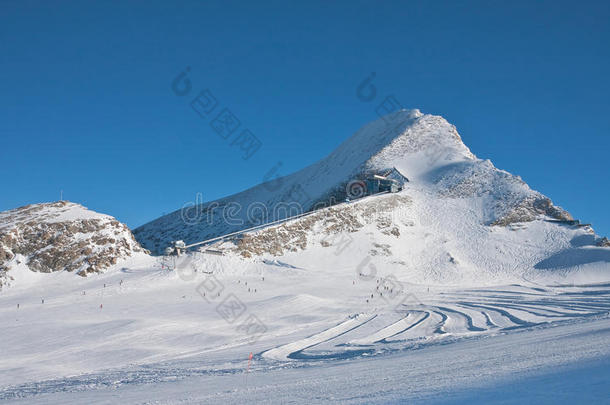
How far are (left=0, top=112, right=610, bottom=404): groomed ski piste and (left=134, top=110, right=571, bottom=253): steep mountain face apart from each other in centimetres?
59

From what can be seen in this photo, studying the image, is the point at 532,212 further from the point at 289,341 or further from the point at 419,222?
the point at 289,341

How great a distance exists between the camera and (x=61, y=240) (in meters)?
37.4

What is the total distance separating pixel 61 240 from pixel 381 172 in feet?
165

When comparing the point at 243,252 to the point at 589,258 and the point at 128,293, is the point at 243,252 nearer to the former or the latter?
the point at 128,293

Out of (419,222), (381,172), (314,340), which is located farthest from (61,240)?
(381,172)

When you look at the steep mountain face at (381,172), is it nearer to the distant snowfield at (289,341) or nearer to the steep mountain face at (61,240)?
the distant snowfield at (289,341)

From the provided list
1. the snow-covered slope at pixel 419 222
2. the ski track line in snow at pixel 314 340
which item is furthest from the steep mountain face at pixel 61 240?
the ski track line in snow at pixel 314 340

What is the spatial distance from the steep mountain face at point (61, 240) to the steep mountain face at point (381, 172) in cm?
2373

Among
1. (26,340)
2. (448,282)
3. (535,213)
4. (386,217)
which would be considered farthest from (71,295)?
(535,213)

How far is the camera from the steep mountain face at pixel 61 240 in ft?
116

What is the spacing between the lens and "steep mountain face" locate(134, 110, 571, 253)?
200ft

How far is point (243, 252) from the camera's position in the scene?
42.7 metres

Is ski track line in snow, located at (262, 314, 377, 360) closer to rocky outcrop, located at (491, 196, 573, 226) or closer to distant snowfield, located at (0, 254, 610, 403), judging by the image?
distant snowfield, located at (0, 254, 610, 403)

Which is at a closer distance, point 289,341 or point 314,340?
point 289,341
